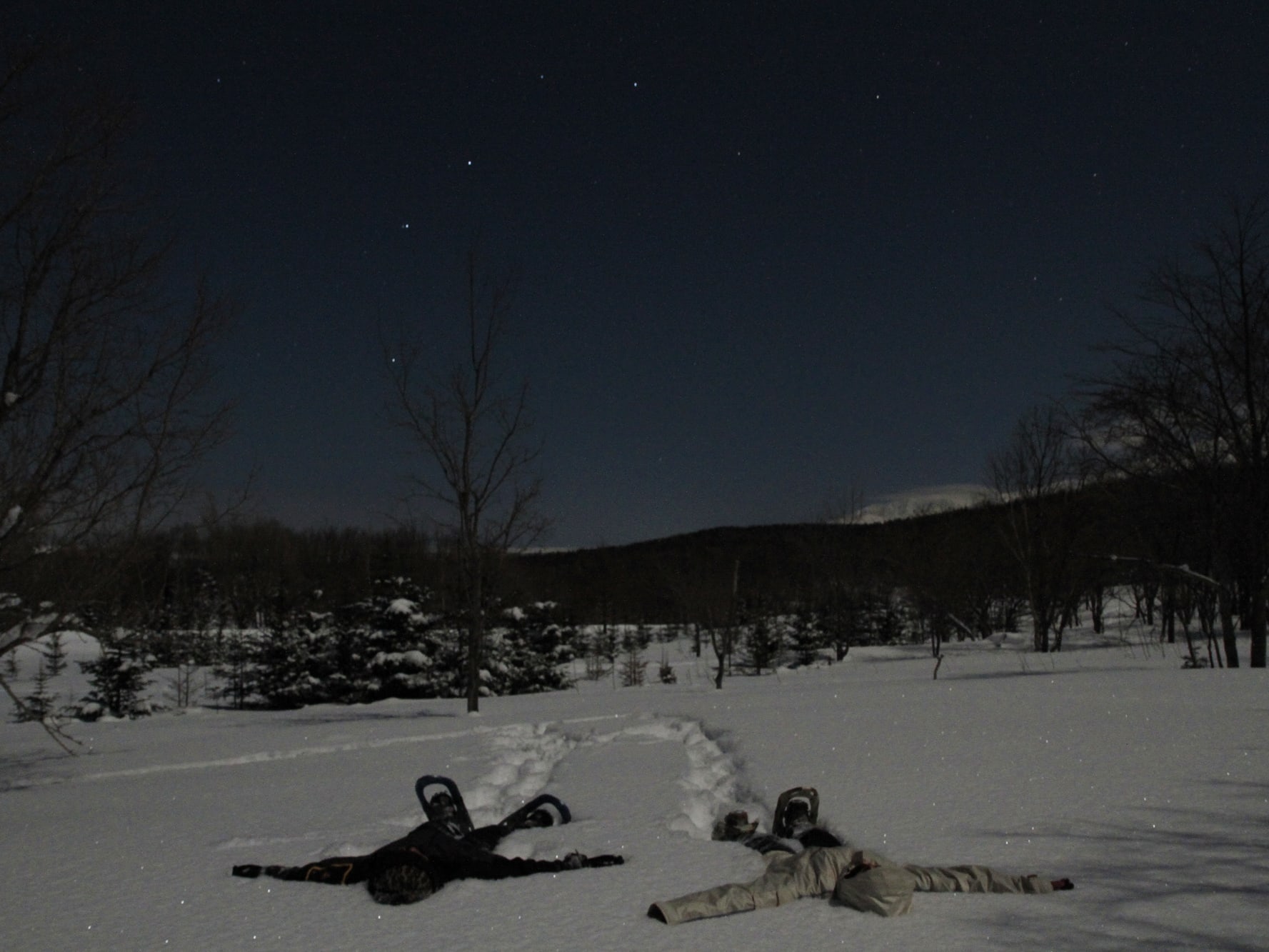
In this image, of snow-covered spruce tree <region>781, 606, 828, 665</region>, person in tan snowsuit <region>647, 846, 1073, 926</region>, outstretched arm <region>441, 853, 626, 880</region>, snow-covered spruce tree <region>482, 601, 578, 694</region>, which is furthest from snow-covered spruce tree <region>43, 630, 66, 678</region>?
snow-covered spruce tree <region>781, 606, 828, 665</region>

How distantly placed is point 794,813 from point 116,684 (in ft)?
101

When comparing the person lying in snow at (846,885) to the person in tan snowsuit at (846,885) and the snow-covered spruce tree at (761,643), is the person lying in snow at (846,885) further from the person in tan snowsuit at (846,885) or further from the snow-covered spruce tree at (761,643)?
the snow-covered spruce tree at (761,643)

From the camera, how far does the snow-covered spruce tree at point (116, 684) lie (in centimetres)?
2816

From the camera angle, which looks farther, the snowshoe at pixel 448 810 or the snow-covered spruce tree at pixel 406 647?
the snow-covered spruce tree at pixel 406 647

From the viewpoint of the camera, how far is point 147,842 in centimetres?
595

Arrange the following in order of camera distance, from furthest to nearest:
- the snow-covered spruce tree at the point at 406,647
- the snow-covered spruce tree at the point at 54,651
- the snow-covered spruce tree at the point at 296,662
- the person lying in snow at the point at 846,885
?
the snow-covered spruce tree at the point at 296,662, the snow-covered spruce tree at the point at 406,647, the snow-covered spruce tree at the point at 54,651, the person lying in snow at the point at 846,885

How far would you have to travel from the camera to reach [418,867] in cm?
449

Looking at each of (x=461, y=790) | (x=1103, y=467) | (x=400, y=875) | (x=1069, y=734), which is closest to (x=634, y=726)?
(x=461, y=790)

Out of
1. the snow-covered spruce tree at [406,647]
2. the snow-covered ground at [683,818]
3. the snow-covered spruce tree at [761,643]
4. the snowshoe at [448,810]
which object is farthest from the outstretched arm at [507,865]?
the snow-covered spruce tree at [761,643]

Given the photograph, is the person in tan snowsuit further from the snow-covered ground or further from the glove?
the glove

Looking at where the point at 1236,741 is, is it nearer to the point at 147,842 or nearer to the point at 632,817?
the point at 632,817

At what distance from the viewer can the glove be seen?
15.9 feet

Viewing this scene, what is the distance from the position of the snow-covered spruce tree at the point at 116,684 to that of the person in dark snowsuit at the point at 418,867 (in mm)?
27596

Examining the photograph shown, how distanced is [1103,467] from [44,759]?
17.9 meters
